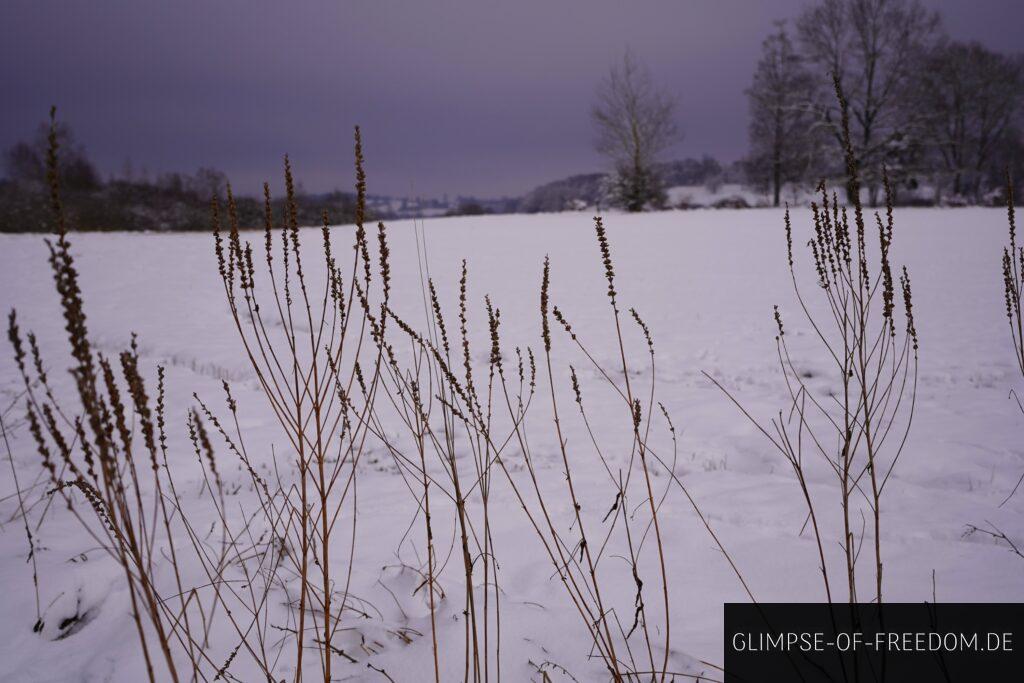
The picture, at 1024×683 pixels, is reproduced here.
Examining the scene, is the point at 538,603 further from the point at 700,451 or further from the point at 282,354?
the point at 282,354

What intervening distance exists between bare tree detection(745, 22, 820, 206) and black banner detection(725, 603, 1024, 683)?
25.7m

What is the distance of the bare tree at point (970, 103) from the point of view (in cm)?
2412

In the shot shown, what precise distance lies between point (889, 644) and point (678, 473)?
69.9 inches

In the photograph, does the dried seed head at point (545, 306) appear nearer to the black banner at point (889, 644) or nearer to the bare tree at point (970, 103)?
the black banner at point (889, 644)

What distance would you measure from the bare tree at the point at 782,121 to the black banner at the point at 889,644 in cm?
2572

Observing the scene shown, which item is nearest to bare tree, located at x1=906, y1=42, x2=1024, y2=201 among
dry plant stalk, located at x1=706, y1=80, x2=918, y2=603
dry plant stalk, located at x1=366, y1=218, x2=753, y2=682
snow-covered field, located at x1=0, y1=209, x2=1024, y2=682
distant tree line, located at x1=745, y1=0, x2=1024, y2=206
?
distant tree line, located at x1=745, y1=0, x2=1024, y2=206

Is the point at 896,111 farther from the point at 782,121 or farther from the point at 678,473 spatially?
the point at 678,473

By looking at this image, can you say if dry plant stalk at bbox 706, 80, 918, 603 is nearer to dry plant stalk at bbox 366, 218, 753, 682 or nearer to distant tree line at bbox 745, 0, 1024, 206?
dry plant stalk at bbox 366, 218, 753, 682

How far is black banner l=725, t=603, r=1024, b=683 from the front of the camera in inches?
62.3

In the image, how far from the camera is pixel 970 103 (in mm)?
26359

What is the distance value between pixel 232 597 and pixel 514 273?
1022cm

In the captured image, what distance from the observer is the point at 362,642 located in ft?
5.96

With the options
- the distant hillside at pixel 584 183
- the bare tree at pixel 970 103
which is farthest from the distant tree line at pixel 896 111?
the distant hillside at pixel 584 183

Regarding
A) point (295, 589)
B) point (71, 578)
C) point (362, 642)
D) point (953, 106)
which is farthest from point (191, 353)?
point (953, 106)
